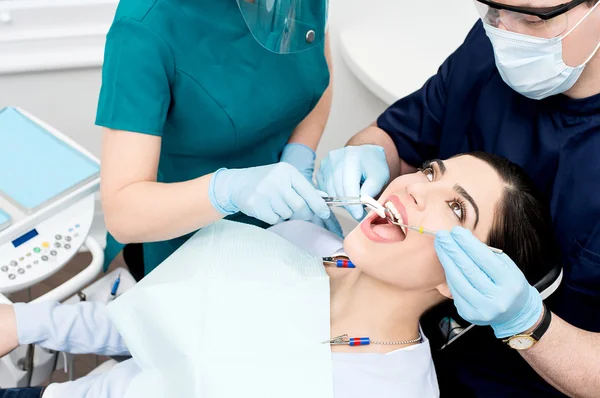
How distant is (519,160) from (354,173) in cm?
37

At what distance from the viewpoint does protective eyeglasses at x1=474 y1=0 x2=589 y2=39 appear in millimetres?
1190

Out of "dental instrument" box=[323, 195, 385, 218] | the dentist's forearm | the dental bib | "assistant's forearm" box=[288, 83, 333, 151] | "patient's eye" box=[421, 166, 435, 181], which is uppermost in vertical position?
"patient's eye" box=[421, 166, 435, 181]

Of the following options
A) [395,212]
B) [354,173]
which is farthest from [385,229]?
[354,173]

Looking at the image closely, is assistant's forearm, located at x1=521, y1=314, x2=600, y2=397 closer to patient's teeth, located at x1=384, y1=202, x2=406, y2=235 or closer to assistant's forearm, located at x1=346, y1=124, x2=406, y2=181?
patient's teeth, located at x1=384, y1=202, x2=406, y2=235

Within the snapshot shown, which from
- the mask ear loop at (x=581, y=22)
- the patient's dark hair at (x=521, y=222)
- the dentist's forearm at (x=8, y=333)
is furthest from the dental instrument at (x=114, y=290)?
the mask ear loop at (x=581, y=22)

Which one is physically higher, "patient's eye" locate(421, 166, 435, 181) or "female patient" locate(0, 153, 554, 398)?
"patient's eye" locate(421, 166, 435, 181)

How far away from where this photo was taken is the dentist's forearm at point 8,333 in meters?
1.39

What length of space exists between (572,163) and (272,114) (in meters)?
0.69

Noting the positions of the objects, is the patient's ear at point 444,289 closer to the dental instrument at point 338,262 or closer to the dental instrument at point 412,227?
the dental instrument at point 412,227

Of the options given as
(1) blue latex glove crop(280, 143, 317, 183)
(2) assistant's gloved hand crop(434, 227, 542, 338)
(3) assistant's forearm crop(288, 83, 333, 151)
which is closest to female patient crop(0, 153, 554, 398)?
(2) assistant's gloved hand crop(434, 227, 542, 338)

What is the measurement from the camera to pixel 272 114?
157cm

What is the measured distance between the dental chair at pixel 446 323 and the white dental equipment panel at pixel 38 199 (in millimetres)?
885

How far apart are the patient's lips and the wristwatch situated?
29 centimetres

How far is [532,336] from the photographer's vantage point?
1193 millimetres
